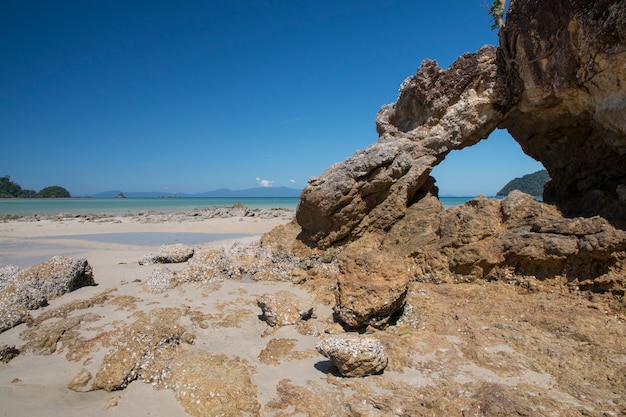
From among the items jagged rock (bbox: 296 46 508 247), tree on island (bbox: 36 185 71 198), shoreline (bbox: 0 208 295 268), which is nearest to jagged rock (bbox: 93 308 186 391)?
jagged rock (bbox: 296 46 508 247)

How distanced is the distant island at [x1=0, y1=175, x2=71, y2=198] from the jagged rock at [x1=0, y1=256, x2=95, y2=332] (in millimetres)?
111819

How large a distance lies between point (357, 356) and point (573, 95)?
22.3 feet

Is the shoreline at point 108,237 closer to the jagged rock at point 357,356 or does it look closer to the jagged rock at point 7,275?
the jagged rock at point 7,275

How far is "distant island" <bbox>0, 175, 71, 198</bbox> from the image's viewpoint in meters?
92.6

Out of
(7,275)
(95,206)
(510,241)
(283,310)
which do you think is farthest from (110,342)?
(95,206)

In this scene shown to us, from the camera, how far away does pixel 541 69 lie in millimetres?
7285

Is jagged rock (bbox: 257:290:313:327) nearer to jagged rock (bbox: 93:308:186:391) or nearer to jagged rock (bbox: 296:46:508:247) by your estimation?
jagged rock (bbox: 93:308:186:391)

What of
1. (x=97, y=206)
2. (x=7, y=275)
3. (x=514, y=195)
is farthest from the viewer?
(x=97, y=206)

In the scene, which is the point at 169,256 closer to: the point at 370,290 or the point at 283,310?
the point at 283,310

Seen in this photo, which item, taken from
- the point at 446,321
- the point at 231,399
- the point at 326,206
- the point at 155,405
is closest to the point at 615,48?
the point at 446,321

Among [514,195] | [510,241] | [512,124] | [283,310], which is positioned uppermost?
[512,124]

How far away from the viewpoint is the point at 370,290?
598 cm

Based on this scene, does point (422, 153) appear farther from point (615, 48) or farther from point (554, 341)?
point (554, 341)

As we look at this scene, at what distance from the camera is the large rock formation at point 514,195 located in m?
6.00
